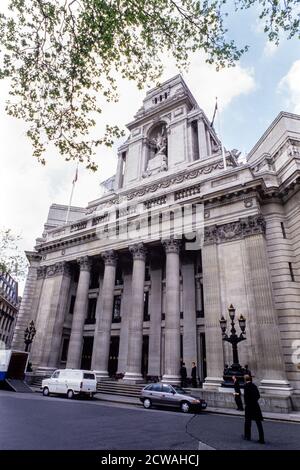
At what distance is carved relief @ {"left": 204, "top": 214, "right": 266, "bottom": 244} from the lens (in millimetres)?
20391

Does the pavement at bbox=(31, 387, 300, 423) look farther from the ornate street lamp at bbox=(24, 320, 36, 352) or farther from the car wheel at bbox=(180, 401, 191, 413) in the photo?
the ornate street lamp at bbox=(24, 320, 36, 352)

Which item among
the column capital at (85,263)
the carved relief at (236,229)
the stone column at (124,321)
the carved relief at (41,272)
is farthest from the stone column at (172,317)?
the carved relief at (41,272)

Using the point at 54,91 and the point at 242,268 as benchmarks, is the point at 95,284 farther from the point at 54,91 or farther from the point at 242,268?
the point at 54,91

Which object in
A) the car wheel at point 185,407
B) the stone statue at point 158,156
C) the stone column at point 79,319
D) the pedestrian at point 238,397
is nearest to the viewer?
the pedestrian at point 238,397

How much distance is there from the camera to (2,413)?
10289mm

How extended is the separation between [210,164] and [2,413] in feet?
78.8

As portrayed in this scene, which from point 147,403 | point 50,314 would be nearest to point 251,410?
point 147,403

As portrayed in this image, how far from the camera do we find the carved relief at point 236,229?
803 inches

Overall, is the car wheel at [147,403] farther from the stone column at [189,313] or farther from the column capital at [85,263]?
the column capital at [85,263]

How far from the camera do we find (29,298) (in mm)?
32219

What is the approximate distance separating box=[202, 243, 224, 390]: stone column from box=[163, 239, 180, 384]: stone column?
2.28 m

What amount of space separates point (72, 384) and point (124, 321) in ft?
30.9

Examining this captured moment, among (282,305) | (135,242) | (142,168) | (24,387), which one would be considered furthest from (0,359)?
(142,168)

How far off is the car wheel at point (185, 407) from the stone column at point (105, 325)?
10620mm
